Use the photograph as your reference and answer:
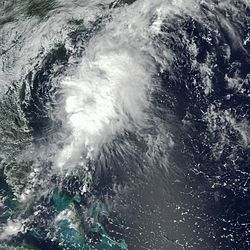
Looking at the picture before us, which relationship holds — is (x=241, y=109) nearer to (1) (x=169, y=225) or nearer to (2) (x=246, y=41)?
(2) (x=246, y=41)

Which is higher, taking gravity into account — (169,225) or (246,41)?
(246,41)

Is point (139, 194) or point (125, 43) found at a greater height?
point (125, 43)

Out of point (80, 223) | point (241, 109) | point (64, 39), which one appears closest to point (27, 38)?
point (64, 39)

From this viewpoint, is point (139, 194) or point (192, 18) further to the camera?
point (192, 18)

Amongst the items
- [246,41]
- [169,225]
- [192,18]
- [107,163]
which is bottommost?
[169,225]

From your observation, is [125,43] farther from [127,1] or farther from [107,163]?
[107,163]

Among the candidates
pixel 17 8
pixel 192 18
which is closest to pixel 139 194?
pixel 192 18
